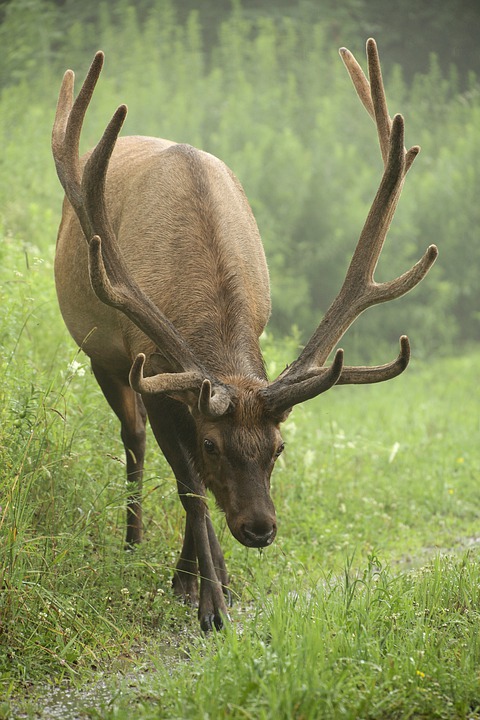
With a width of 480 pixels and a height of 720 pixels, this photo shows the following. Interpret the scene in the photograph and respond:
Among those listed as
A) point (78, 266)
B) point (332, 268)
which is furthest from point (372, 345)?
point (78, 266)

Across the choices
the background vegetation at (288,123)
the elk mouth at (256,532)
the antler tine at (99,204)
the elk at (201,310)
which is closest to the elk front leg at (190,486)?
the elk at (201,310)

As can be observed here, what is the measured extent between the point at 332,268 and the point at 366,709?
10.9 meters

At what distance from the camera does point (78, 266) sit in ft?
20.0

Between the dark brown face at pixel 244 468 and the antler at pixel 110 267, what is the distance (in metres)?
0.15

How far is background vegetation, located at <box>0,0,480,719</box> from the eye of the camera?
13.1 ft

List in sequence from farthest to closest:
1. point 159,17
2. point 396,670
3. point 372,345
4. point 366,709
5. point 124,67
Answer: point 159,17 → point 124,67 → point 372,345 → point 396,670 → point 366,709

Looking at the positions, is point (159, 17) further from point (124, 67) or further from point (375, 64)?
point (375, 64)

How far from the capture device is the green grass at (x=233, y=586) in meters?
3.69

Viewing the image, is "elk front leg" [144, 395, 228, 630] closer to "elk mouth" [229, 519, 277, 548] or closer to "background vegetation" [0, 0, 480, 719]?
"background vegetation" [0, 0, 480, 719]

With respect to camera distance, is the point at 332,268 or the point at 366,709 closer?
the point at 366,709

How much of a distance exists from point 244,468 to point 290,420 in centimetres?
309

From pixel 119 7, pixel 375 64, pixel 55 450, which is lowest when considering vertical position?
pixel 55 450

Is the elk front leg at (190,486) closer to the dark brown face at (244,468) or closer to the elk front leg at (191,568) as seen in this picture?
the elk front leg at (191,568)

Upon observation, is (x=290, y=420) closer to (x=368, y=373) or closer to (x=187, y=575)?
(x=187, y=575)
